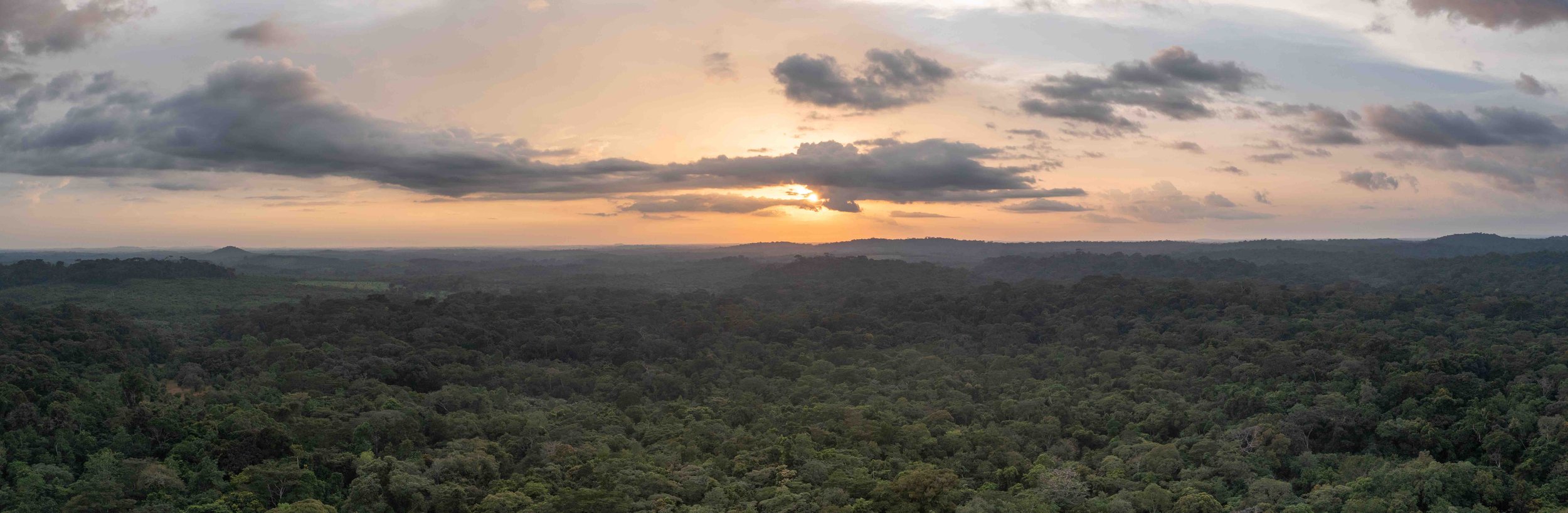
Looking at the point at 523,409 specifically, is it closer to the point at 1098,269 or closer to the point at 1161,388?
the point at 1161,388

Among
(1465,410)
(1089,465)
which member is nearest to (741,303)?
(1089,465)

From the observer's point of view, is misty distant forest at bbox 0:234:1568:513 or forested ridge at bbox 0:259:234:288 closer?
misty distant forest at bbox 0:234:1568:513

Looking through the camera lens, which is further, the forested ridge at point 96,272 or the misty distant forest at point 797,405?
the forested ridge at point 96,272

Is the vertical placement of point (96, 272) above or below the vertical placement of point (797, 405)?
above

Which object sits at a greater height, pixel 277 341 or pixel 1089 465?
pixel 277 341

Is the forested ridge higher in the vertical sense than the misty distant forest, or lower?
higher

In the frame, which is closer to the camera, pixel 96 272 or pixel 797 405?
pixel 797 405

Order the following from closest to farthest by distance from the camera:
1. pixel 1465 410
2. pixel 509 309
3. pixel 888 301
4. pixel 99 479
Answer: pixel 99 479 < pixel 1465 410 < pixel 509 309 < pixel 888 301

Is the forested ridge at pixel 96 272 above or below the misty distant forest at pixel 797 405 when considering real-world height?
above
